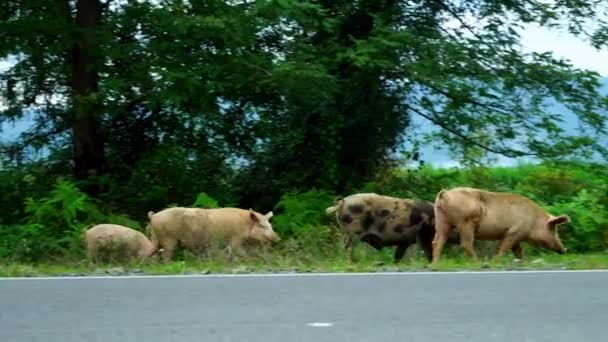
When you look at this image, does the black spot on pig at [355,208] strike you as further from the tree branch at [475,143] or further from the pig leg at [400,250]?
the tree branch at [475,143]

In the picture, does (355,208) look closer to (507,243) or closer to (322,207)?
(507,243)

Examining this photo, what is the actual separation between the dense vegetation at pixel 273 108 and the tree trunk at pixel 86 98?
4 cm

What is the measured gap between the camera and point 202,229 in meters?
14.9

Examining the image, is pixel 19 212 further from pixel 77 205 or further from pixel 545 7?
pixel 545 7

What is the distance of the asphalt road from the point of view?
25.2ft

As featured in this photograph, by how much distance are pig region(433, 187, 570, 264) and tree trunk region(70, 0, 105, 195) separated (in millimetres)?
6490

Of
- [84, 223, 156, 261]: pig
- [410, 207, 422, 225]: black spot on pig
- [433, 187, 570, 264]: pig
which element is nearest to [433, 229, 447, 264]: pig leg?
[433, 187, 570, 264]: pig

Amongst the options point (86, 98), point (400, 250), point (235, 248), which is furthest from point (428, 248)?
point (86, 98)

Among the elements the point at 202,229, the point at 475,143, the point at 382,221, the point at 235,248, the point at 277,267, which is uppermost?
the point at 475,143

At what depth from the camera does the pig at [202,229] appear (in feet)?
48.7

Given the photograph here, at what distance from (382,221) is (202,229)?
8.48 feet

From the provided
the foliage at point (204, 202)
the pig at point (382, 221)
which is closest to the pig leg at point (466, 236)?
the pig at point (382, 221)

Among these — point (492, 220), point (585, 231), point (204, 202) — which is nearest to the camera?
point (492, 220)

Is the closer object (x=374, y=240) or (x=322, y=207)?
(x=374, y=240)
